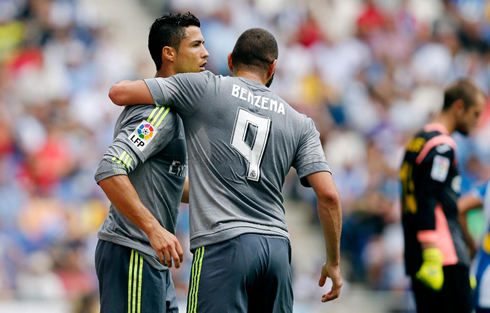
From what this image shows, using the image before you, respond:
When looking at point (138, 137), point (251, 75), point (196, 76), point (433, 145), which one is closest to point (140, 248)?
point (138, 137)

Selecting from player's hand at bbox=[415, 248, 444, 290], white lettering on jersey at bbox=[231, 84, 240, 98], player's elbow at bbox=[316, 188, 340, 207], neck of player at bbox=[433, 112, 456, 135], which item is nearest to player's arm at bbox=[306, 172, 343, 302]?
player's elbow at bbox=[316, 188, 340, 207]

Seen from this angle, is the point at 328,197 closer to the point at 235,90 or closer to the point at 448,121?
the point at 235,90

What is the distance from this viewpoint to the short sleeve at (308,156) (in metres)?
4.18

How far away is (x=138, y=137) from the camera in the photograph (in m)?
4.05

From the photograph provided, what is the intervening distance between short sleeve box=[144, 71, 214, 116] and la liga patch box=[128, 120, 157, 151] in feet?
0.44

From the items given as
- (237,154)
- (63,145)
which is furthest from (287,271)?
(63,145)

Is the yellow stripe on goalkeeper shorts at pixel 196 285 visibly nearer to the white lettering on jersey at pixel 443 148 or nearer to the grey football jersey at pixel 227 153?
the grey football jersey at pixel 227 153


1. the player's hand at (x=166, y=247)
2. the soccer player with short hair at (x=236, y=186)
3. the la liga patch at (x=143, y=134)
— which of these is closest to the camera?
the player's hand at (x=166, y=247)

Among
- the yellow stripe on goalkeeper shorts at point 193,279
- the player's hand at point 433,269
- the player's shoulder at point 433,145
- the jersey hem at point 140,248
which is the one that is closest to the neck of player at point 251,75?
the yellow stripe on goalkeeper shorts at point 193,279

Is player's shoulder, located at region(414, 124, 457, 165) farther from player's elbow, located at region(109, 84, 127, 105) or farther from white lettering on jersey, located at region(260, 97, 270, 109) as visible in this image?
player's elbow, located at region(109, 84, 127, 105)

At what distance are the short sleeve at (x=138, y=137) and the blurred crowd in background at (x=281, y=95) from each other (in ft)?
14.1

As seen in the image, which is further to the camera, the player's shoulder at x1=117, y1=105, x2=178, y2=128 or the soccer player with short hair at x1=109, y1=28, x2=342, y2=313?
the player's shoulder at x1=117, y1=105, x2=178, y2=128

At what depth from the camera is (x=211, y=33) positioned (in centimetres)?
1253

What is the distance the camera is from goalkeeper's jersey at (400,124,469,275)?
5.78 m
